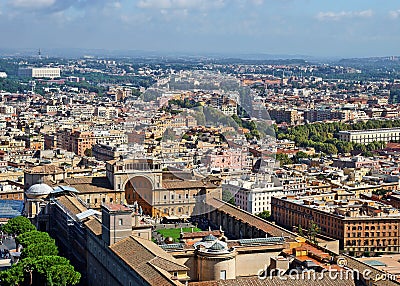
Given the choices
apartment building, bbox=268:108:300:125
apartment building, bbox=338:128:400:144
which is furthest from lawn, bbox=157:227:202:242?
apartment building, bbox=268:108:300:125

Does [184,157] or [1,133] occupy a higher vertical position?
[184,157]

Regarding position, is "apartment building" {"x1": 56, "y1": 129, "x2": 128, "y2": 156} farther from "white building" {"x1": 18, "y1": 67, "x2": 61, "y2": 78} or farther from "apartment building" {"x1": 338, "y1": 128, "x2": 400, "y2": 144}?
"white building" {"x1": 18, "y1": 67, "x2": 61, "y2": 78}

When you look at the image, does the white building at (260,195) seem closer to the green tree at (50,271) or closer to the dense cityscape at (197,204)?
the dense cityscape at (197,204)

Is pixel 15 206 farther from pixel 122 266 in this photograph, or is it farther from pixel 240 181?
pixel 122 266

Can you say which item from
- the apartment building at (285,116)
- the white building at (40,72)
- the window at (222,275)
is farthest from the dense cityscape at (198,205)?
the white building at (40,72)

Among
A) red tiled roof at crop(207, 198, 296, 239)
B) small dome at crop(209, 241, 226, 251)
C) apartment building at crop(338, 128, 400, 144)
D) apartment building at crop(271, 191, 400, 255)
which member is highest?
small dome at crop(209, 241, 226, 251)

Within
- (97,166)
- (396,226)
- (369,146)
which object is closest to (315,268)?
(396,226)

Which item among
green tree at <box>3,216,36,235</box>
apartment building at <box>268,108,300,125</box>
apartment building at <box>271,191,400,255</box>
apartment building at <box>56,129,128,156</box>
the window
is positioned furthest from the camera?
apartment building at <box>268,108,300,125</box>
